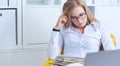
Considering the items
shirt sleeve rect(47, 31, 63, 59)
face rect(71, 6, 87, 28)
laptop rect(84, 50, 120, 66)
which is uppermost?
face rect(71, 6, 87, 28)

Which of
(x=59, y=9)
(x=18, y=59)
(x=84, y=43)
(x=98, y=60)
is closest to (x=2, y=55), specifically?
(x=18, y=59)

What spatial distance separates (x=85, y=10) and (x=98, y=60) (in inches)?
41.5

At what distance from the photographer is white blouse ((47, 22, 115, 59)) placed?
210 cm

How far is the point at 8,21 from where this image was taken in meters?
2.74

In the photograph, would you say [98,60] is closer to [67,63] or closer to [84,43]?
[67,63]

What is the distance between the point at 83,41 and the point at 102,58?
99cm

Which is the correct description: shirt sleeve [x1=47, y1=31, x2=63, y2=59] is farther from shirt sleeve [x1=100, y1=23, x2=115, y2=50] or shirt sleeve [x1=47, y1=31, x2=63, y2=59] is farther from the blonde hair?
shirt sleeve [x1=100, y1=23, x2=115, y2=50]

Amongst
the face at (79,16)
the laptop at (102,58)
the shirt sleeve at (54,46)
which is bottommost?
the shirt sleeve at (54,46)

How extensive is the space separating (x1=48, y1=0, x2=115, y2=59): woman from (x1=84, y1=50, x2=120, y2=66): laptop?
3.12ft

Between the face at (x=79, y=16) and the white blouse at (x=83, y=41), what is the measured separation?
63 millimetres

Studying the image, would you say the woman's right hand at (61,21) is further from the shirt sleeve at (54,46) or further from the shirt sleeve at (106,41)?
the shirt sleeve at (106,41)

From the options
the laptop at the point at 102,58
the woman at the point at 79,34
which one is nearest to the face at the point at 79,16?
the woman at the point at 79,34

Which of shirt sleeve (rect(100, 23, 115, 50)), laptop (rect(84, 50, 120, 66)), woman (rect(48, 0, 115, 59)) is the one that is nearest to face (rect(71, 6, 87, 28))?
woman (rect(48, 0, 115, 59))

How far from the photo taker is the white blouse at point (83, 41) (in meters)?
2.10
